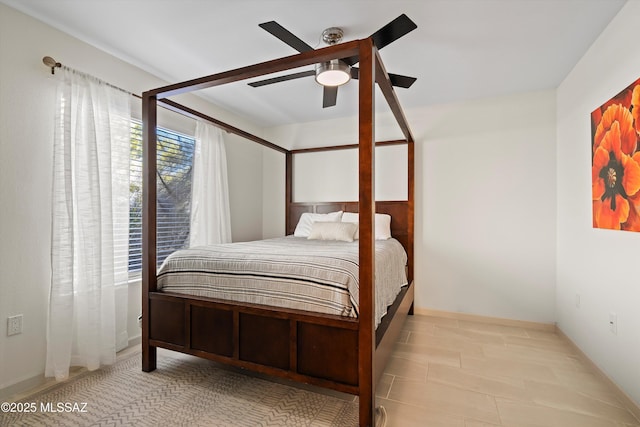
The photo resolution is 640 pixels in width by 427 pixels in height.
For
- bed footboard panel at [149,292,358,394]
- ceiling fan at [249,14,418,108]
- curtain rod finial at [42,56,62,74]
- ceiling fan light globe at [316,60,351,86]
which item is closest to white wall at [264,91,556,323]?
ceiling fan at [249,14,418,108]

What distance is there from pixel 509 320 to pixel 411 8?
311 centimetres

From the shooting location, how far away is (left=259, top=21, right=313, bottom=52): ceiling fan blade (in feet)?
5.65

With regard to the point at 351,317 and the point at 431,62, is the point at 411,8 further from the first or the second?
the point at 351,317

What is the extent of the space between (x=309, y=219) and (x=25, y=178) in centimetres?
260

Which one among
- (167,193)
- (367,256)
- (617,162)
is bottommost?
(367,256)

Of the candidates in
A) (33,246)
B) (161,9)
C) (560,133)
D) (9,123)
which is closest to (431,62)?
(560,133)

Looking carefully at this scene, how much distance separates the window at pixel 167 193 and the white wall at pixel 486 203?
7.44 feet

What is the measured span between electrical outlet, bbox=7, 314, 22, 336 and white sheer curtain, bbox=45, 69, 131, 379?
0.15m

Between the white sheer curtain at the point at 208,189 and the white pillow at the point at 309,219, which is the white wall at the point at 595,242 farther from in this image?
the white sheer curtain at the point at 208,189

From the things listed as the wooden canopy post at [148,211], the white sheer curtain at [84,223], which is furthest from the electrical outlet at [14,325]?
the wooden canopy post at [148,211]

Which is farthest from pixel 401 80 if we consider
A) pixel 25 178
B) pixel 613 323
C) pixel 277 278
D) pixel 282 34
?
pixel 25 178

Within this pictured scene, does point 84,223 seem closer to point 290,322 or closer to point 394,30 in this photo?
point 290,322

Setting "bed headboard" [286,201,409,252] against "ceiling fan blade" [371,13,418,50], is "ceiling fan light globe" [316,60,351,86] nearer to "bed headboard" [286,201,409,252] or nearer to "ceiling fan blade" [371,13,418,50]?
"ceiling fan blade" [371,13,418,50]

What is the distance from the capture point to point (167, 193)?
304 cm
